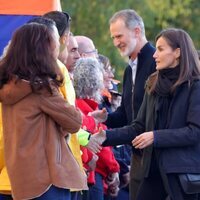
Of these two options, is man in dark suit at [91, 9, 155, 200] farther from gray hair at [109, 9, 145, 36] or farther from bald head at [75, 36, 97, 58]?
bald head at [75, 36, 97, 58]

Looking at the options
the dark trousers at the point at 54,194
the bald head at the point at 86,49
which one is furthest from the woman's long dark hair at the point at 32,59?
the bald head at the point at 86,49

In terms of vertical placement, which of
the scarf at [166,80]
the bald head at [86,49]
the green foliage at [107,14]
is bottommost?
the green foliage at [107,14]

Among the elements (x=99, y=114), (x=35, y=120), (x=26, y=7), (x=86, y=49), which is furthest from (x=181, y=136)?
(x=86, y=49)

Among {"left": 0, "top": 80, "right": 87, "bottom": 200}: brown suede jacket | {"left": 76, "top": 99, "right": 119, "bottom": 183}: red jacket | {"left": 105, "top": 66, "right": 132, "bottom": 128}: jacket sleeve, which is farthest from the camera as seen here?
{"left": 105, "top": 66, "right": 132, "bottom": 128}: jacket sleeve

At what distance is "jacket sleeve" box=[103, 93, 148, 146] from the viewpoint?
7.12 meters

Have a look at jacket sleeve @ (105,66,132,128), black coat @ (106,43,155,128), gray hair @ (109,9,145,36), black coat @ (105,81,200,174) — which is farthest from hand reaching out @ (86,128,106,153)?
gray hair @ (109,9,145,36)

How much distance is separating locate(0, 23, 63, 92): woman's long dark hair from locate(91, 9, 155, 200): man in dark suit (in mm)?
1455

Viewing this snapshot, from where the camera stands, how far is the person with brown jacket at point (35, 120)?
5844 millimetres

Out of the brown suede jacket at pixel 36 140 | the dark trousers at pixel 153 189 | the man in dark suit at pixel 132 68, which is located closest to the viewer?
the brown suede jacket at pixel 36 140

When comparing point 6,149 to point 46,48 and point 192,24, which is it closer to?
point 46,48

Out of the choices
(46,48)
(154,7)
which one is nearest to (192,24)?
(154,7)

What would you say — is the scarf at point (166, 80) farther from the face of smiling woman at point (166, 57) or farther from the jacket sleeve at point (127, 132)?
the jacket sleeve at point (127, 132)

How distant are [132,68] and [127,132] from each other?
693mm

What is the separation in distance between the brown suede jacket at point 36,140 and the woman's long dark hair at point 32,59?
6 centimetres
